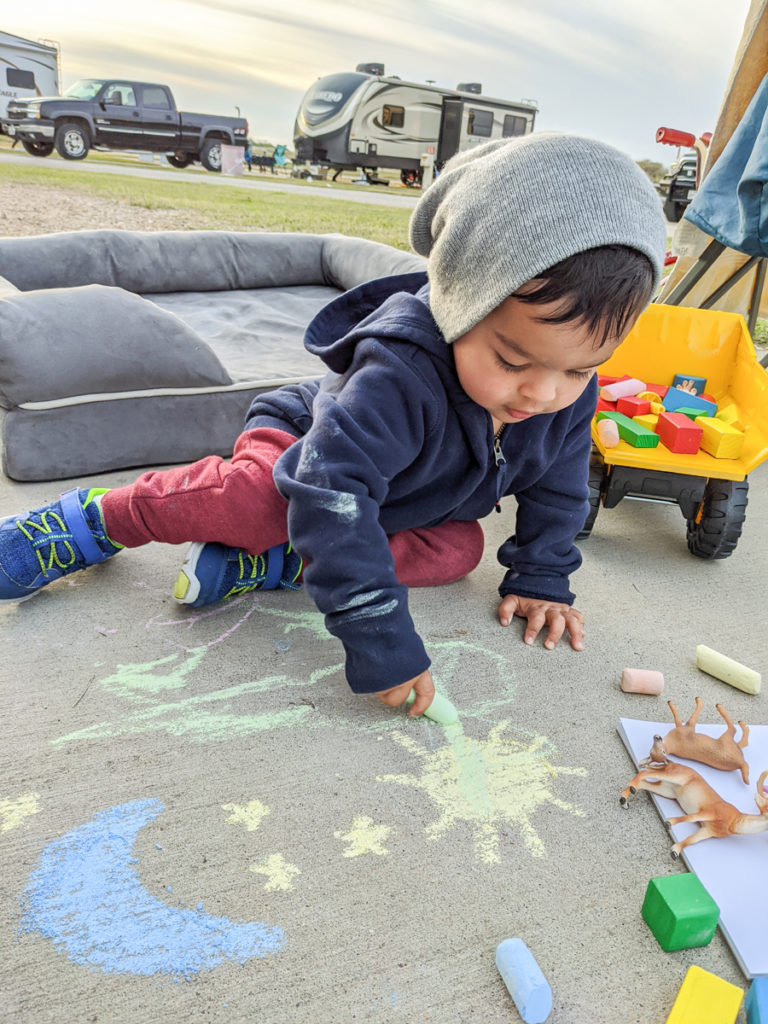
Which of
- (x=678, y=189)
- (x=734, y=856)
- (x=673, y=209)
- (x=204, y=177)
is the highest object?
(x=678, y=189)

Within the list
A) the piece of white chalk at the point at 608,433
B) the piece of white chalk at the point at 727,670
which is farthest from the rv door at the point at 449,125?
the piece of white chalk at the point at 727,670

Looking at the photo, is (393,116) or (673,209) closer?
(673,209)

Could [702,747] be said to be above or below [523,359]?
below

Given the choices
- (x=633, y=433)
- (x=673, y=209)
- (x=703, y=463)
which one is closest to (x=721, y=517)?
(x=703, y=463)

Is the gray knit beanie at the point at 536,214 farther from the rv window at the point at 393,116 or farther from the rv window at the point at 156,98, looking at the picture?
the rv window at the point at 393,116

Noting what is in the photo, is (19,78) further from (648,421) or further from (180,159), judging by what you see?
(648,421)

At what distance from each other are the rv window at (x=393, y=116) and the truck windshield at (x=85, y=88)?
4.08 m

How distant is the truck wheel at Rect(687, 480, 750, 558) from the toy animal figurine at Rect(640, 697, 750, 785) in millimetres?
589

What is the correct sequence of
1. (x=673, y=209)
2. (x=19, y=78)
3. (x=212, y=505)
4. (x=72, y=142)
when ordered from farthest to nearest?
(x=673, y=209)
(x=72, y=142)
(x=19, y=78)
(x=212, y=505)

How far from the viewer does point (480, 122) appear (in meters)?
9.46

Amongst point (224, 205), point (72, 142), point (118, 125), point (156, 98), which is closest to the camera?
point (224, 205)

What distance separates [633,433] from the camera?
1556 mm

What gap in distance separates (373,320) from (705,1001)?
3.03 feet

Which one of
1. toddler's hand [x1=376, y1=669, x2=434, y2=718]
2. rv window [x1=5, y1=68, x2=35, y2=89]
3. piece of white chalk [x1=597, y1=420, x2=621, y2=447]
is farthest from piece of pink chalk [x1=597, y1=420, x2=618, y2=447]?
rv window [x1=5, y1=68, x2=35, y2=89]
